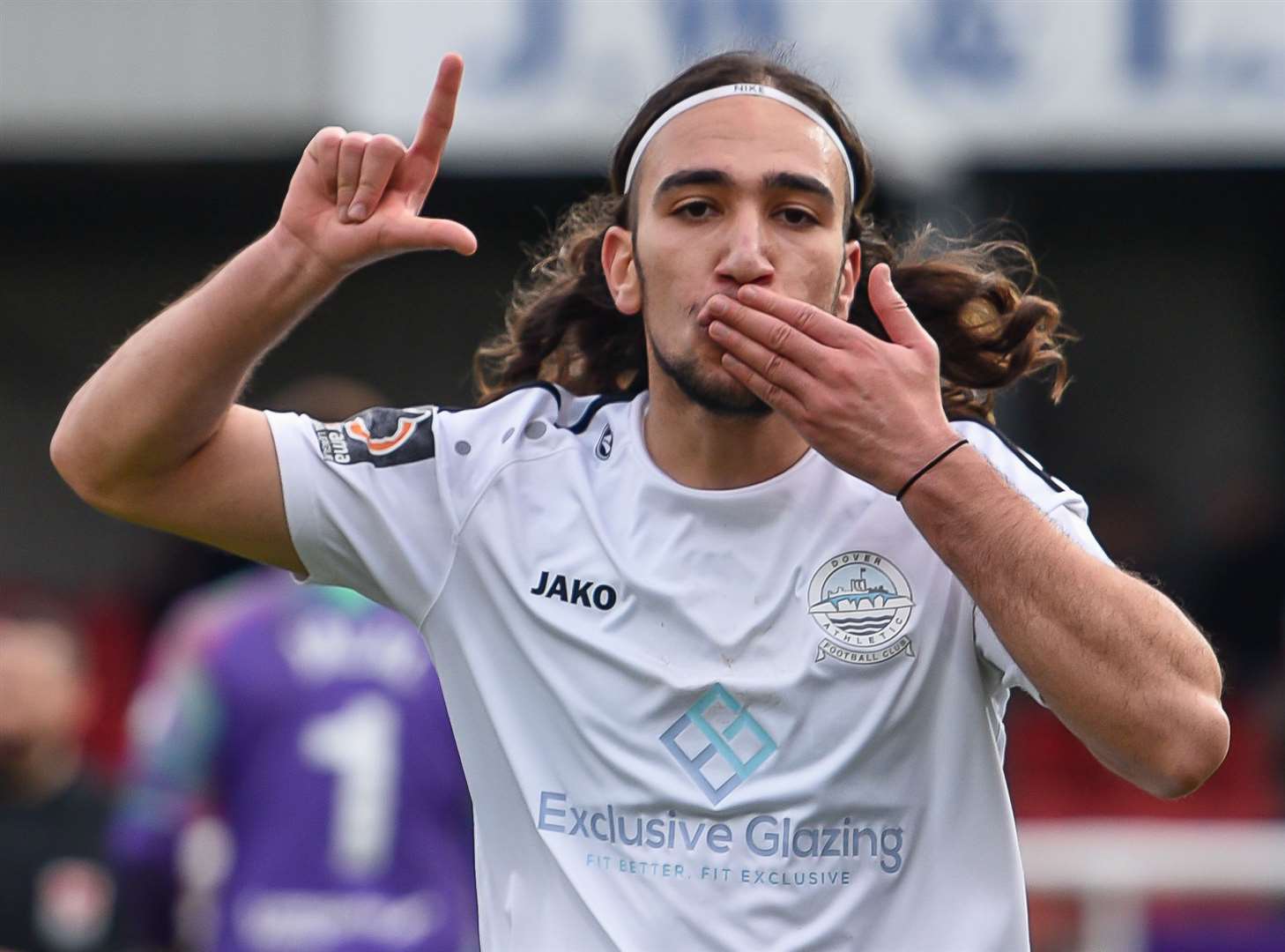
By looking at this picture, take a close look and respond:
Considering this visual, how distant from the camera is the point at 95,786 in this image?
6223mm

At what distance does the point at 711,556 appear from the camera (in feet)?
10.4

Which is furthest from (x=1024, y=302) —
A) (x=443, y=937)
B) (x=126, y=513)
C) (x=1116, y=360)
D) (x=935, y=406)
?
(x=1116, y=360)

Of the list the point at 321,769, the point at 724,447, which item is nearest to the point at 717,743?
the point at 724,447

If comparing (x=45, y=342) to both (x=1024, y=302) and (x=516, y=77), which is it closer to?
(x=516, y=77)

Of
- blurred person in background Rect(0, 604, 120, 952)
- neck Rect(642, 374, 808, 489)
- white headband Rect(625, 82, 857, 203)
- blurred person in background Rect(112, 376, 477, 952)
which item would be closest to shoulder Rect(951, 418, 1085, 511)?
neck Rect(642, 374, 808, 489)

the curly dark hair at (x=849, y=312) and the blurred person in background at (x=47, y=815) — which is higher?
the curly dark hair at (x=849, y=312)

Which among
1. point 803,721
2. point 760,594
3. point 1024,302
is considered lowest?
point 803,721

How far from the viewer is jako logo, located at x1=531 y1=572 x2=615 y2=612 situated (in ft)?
10.4

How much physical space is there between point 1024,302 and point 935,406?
27.8 inches

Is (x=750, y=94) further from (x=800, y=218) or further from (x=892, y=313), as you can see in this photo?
(x=892, y=313)

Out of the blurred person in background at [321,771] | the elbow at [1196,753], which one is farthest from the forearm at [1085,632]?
the blurred person in background at [321,771]

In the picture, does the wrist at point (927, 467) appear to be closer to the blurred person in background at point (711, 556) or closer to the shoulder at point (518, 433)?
the blurred person in background at point (711, 556)

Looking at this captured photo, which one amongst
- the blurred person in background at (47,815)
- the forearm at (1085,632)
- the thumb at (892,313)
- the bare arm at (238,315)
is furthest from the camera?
the blurred person in background at (47,815)

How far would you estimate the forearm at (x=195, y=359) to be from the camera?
3039mm
